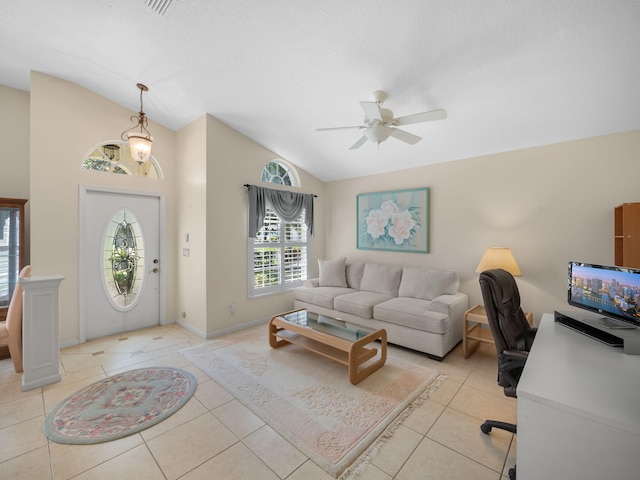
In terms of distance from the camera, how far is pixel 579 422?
100 centimetres

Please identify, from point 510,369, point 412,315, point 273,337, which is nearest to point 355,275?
point 412,315

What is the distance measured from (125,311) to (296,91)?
3776 millimetres

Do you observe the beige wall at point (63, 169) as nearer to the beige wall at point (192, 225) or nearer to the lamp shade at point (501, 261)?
the beige wall at point (192, 225)

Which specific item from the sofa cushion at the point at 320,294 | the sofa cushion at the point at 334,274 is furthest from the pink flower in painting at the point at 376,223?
the sofa cushion at the point at 320,294

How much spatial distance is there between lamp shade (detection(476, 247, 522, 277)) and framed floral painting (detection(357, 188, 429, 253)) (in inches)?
39.8

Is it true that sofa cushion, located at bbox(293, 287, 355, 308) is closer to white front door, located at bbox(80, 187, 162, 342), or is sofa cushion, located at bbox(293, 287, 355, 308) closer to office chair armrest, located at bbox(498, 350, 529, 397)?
white front door, located at bbox(80, 187, 162, 342)

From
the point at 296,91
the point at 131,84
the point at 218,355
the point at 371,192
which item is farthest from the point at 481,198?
the point at 131,84

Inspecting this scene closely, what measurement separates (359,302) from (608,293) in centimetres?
244

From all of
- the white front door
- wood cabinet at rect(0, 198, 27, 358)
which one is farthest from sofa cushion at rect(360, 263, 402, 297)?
wood cabinet at rect(0, 198, 27, 358)

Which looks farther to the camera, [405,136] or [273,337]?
[273,337]

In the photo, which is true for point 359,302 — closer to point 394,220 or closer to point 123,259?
point 394,220

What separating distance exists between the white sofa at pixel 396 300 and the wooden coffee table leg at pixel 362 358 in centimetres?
56

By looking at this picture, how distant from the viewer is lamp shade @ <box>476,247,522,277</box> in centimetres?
312

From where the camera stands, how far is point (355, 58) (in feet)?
7.84
